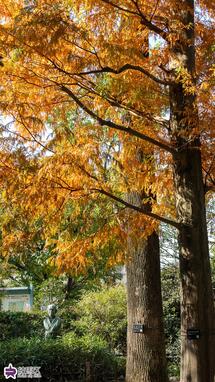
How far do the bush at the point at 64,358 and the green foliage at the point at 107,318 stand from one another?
1.58 meters

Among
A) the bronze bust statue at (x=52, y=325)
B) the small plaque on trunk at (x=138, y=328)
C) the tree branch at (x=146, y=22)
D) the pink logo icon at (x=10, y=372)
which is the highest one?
the tree branch at (x=146, y=22)

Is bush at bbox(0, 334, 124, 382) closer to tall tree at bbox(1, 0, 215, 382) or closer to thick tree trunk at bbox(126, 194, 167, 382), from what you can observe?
thick tree trunk at bbox(126, 194, 167, 382)

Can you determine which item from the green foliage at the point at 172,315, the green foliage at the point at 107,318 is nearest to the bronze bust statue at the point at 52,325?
the green foliage at the point at 107,318

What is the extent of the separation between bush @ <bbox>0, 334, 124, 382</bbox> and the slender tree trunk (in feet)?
18.0

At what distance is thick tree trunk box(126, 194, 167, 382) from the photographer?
796cm

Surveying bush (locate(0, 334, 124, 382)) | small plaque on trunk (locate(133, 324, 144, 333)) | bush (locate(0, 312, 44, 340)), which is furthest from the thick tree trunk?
bush (locate(0, 312, 44, 340))

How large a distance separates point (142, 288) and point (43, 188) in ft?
13.0

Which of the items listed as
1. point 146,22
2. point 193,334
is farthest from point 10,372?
point 146,22

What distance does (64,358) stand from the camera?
9898 millimetres

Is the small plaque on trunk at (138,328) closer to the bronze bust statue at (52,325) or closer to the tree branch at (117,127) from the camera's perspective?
the tree branch at (117,127)

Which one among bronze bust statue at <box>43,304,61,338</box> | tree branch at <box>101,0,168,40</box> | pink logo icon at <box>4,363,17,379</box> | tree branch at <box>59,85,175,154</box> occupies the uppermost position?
tree branch at <box>101,0,168,40</box>

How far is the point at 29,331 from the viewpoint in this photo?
1479 cm

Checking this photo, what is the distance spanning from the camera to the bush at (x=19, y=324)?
1452 cm

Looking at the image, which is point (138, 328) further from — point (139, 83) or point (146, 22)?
point (146, 22)
